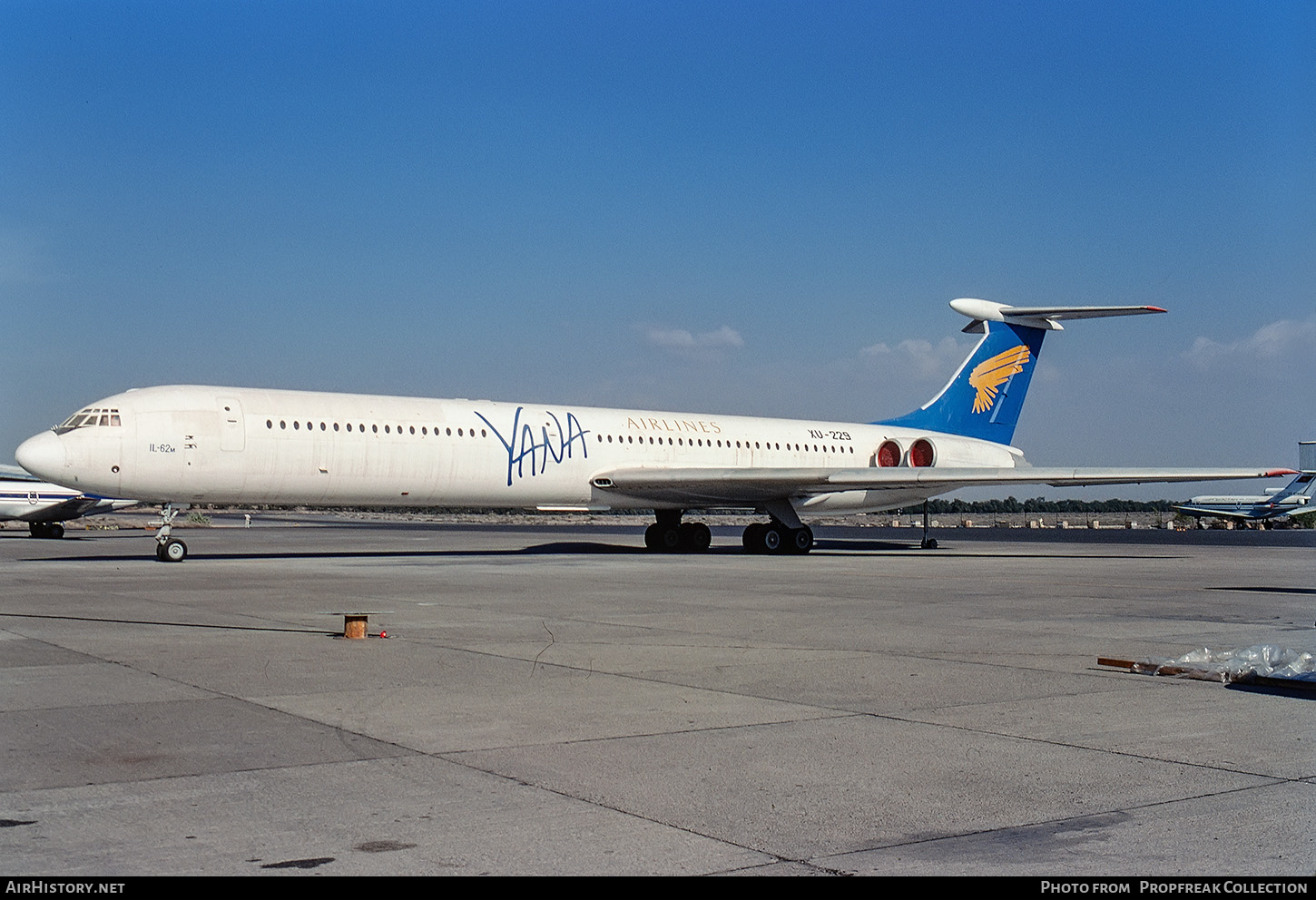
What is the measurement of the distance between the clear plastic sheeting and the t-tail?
26.1 meters

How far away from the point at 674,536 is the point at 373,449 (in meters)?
9.14

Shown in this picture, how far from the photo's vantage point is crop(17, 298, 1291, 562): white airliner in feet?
72.4

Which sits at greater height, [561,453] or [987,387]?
[987,387]

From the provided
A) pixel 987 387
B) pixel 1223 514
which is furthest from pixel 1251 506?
pixel 987 387

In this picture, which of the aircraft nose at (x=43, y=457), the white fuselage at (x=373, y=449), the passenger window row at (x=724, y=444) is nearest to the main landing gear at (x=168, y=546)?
the white fuselage at (x=373, y=449)

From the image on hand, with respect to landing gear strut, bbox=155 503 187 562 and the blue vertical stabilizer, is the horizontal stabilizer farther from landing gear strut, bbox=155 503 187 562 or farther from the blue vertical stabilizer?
landing gear strut, bbox=155 503 187 562

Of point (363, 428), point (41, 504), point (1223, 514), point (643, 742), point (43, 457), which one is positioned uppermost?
point (363, 428)

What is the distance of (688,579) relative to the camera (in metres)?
18.6

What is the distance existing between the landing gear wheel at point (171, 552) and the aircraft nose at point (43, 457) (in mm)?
2400

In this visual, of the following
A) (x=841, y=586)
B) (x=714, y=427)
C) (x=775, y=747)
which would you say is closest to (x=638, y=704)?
(x=775, y=747)

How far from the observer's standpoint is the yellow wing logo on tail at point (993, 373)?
1356 inches

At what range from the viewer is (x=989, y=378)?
114 ft

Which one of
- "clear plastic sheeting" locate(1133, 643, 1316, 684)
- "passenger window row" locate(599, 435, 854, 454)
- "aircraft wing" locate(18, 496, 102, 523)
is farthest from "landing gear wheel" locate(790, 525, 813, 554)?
"aircraft wing" locate(18, 496, 102, 523)

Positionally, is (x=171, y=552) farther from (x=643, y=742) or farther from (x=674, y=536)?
(x=643, y=742)
